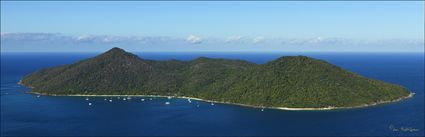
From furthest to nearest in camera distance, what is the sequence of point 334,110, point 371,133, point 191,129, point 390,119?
point 334,110 → point 390,119 → point 191,129 → point 371,133

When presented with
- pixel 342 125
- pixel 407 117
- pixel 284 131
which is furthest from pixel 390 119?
pixel 284 131

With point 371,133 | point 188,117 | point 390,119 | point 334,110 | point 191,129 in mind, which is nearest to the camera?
point 371,133

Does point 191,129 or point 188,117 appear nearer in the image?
point 191,129

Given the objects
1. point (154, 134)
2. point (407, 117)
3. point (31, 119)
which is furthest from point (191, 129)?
point (407, 117)

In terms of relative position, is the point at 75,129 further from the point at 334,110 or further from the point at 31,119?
the point at 334,110

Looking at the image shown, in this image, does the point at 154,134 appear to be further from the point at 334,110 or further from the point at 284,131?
the point at 334,110

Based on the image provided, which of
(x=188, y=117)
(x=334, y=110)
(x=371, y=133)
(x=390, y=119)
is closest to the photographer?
(x=371, y=133)

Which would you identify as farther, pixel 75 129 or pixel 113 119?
pixel 113 119

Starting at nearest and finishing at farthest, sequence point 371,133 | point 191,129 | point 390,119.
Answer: point 371,133, point 191,129, point 390,119
